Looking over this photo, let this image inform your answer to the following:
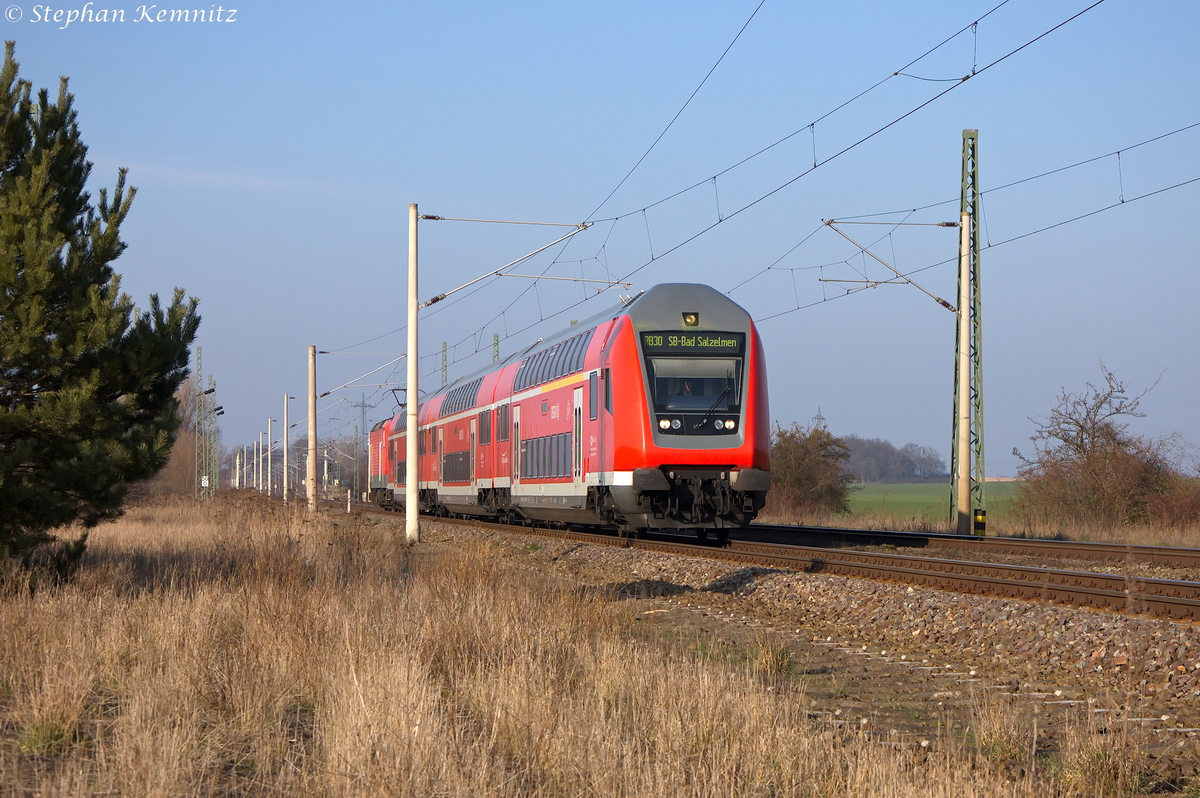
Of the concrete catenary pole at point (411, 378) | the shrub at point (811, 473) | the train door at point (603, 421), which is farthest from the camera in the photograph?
the shrub at point (811, 473)

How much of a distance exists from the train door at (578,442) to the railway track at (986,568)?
167 centimetres

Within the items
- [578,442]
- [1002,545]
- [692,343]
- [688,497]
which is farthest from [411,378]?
[1002,545]

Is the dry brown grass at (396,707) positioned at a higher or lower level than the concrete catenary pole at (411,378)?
lower

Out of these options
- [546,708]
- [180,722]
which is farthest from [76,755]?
[546,708]

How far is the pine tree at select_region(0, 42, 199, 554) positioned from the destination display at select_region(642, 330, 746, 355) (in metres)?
9.22

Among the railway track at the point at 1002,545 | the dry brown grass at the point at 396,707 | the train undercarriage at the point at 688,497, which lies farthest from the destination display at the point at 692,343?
the dry brown grass at the point at 396,707

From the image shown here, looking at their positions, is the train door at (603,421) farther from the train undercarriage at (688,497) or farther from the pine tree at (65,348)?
the pine tree at (65,348)

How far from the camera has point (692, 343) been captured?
64.8ft

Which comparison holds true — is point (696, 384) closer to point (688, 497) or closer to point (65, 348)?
point (688, 497)

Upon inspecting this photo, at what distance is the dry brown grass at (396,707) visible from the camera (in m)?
5.29

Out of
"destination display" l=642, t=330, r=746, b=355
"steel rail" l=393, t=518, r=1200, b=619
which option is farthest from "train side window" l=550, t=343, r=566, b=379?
"steel rail" l=393, t=518, r=1200, b=619

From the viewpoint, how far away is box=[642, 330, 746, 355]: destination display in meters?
19.5

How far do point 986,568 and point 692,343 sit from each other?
21.6 feet

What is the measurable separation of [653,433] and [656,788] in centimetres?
1394
